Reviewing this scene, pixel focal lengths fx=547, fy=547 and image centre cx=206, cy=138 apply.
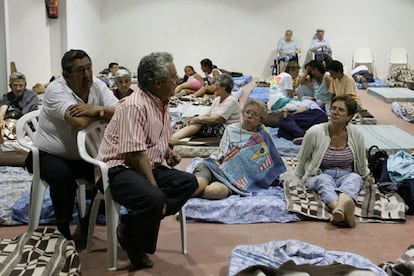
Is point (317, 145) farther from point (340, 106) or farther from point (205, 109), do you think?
point (205, 109)

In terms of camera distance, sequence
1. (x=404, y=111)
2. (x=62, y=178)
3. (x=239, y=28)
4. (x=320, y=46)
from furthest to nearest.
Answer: (x=239, y=28)
(x=320, y=46)
(x=404, y=111)
(x=62, y=178)

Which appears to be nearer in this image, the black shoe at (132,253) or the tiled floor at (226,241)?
the black shoe at (132,253)

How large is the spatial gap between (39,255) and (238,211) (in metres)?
1.47

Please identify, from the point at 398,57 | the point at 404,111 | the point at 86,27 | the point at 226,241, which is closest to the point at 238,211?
the point at 226,241

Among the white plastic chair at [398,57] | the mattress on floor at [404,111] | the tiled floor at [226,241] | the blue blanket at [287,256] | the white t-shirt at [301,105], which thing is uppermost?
the white plastic chair at [398,57]

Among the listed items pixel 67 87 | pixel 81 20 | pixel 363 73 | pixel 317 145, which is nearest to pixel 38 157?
pixel 67 87

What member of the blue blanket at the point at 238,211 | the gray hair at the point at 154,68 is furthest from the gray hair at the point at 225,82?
the gray hair at the point at 154,68

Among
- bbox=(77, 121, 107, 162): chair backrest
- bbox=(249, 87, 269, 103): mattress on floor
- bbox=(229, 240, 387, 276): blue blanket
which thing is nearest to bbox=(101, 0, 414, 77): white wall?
bbox=(249, 87, 269, 103): mattress on floor

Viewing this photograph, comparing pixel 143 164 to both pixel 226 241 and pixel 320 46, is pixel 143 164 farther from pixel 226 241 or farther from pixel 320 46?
pixel 320 46

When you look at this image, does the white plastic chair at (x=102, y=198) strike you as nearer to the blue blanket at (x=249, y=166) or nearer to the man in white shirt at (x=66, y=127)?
the man in white shirt at (x=66, y=127)

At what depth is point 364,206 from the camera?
369 centimetres

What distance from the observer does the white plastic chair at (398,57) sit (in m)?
13.0

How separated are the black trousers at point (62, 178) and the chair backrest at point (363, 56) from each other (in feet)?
35.8

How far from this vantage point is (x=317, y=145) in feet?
12.7
